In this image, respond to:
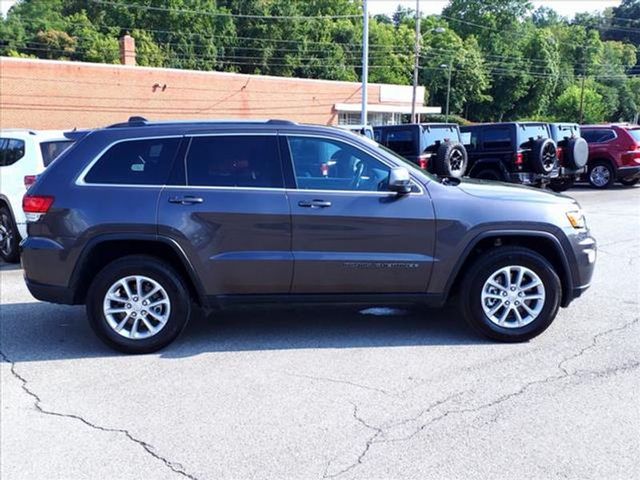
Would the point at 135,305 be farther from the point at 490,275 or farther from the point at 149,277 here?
the point at 490,275

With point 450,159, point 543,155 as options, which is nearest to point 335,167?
point 450,159

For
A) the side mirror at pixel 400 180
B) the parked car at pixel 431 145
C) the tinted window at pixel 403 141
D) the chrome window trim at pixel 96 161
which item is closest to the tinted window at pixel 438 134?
the parked car at pixel 431 145

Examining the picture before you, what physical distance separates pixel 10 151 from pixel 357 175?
6.09 meters

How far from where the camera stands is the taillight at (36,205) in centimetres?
486

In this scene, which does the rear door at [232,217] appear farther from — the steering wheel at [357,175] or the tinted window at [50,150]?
the tinted window at [50,150]

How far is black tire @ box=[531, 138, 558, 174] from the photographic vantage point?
14.0m

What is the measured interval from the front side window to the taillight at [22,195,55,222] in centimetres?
203

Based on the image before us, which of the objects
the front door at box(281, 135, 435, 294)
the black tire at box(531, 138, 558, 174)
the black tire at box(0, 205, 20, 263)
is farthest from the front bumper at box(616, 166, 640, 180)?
the black tire at box(0, 205, 20, 263)

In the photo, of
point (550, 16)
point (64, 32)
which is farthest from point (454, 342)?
point (550, 16)

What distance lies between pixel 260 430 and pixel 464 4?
336 feet

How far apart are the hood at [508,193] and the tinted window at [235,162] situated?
162cm

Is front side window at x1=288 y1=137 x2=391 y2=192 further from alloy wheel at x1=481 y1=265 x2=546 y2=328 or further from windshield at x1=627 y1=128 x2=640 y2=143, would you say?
windshield at x1=627 y1=128 x2=640 y2=143

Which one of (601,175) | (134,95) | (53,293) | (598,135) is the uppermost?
(134,95)

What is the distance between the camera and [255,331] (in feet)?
17.7
